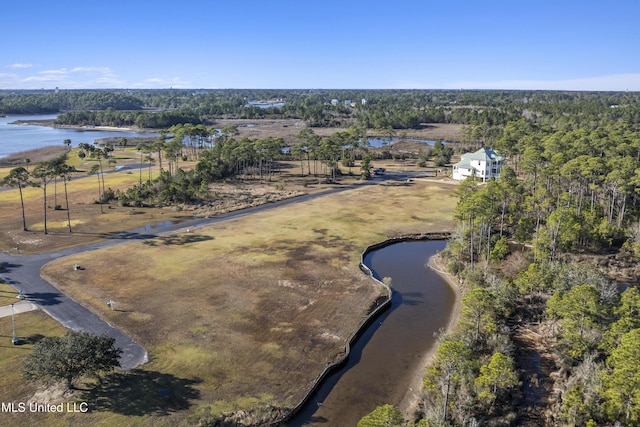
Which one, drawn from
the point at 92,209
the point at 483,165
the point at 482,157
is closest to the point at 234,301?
the point at 92,209

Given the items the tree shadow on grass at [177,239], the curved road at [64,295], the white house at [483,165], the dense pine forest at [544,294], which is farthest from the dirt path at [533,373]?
the white house at [483,165]

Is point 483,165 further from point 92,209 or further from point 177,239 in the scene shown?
point 92,209

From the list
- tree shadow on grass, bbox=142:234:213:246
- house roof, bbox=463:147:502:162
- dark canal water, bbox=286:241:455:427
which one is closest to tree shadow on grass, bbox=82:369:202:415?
dark canal water, bbox=286:241:455:427

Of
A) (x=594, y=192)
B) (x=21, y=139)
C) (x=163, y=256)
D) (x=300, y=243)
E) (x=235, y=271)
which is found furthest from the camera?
(x=21, y=139)

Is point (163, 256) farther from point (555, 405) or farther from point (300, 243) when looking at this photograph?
point (555, 405)

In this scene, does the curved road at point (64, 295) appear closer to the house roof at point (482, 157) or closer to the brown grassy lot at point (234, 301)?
the brown grassy lot at point (234, 301)

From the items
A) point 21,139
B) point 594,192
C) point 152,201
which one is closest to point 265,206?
point 152,201
